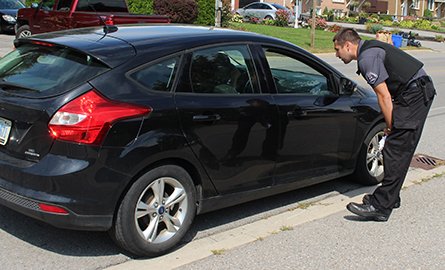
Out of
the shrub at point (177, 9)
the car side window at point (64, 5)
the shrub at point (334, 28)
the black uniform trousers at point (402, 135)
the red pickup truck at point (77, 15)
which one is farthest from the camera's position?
the shrub at point (334, 28)

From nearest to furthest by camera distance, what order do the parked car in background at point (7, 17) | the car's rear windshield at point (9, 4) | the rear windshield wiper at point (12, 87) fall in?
1. the rear windshield wiper at point (12, 87)
2. the parked car in background at point (7, 17)
3. the car's rear windshield at point (9, 4)

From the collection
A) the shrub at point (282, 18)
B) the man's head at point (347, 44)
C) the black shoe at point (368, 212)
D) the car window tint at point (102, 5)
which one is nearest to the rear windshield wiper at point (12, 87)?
the man's head at point (347, 44)

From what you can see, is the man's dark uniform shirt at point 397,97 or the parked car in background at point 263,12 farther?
the parked car in background at point 263,12

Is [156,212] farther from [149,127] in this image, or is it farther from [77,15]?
[77,15]

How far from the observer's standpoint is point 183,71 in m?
4.04

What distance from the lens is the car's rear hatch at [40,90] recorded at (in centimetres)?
359

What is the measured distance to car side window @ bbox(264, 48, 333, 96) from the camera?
15.7ft

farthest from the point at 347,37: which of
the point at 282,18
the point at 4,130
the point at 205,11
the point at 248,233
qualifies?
the point at 282,18

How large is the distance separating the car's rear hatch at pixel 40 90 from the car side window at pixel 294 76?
1457mm

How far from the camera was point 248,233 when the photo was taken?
4445 mm

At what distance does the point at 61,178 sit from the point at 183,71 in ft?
4.01

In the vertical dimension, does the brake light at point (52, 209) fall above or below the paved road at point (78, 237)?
above

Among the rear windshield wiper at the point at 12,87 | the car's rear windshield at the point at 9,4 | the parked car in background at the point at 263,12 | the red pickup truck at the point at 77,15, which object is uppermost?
the parked car in background at the point at 263,12

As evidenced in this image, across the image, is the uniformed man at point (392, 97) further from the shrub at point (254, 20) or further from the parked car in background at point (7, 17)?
the shrub at point (254, 20)
